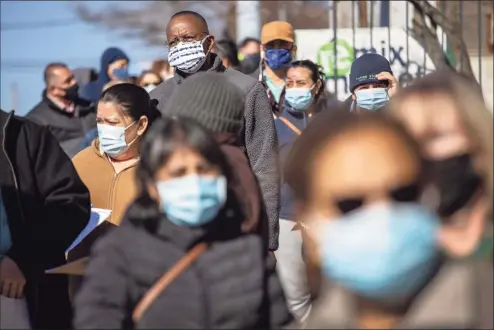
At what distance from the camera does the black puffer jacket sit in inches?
123

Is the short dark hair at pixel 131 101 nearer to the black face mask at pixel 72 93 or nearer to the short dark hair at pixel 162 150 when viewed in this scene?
the short dark hair at pixel 162 150

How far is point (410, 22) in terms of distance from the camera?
1157 centimetres

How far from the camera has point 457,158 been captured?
2.81 metres

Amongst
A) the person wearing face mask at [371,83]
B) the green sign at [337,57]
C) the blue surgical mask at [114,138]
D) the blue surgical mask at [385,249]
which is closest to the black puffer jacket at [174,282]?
the blue surgical mask at [385,249]

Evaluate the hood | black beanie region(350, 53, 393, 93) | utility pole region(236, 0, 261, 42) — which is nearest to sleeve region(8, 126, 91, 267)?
black beanie region(350, 53, 393, 93)

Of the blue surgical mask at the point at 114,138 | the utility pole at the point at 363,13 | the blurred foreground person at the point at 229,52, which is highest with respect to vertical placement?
the blue surgical mask at the point at 114,138

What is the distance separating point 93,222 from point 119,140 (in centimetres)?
50

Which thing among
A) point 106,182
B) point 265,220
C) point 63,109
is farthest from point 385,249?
point 63,109

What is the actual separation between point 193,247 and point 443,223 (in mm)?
751

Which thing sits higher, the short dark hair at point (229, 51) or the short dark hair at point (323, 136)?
the short dark hair at point (323, 136)

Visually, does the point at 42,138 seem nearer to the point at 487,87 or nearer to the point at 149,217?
the point at 149,217

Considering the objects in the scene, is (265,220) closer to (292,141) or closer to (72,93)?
(292,141)

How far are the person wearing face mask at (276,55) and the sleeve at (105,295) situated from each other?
13.6 feet

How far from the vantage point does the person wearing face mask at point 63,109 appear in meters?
9.57
